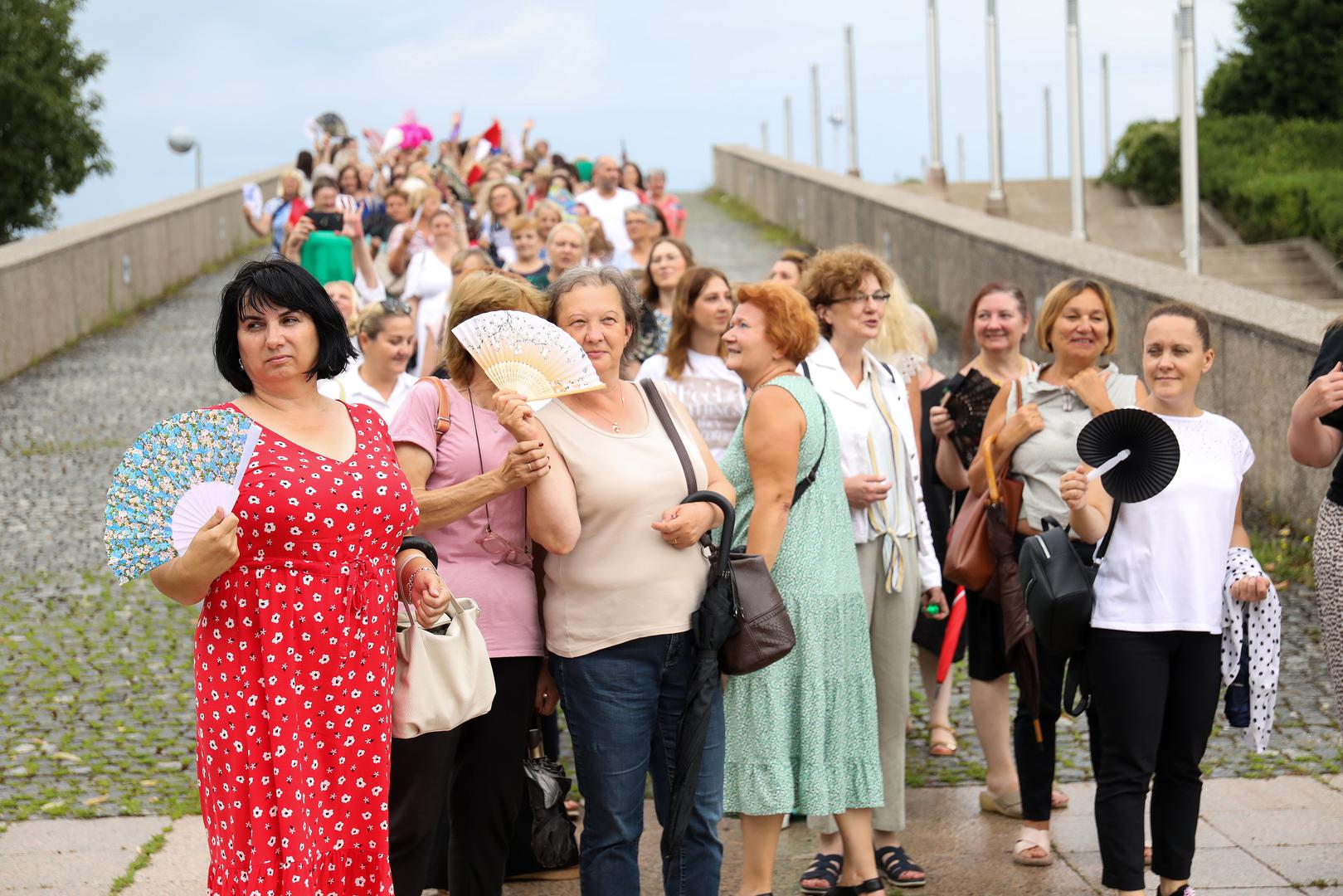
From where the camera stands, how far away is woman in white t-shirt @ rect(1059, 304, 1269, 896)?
5234mm

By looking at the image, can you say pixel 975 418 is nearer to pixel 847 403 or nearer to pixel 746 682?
pixel 847 403

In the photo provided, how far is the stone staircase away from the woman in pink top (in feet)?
43.6

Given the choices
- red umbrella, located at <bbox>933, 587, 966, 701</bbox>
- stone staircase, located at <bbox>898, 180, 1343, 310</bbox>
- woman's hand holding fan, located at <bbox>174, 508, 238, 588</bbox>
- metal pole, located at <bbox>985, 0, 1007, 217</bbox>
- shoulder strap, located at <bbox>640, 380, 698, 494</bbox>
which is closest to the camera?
woman's hand holding fan, located at <bbox>174, 508, 238, 588</bbox>

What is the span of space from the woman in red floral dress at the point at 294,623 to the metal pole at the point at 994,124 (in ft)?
84.4

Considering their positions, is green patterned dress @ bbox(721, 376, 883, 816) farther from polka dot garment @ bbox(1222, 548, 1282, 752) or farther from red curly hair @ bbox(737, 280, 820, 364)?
polka dot garment @ bbox(1222, 548, 1282, 752)

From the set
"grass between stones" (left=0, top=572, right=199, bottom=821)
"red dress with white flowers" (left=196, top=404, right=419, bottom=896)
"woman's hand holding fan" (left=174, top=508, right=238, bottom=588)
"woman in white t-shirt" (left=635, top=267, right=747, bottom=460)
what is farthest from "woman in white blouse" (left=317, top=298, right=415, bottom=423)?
"woman's hand holding fan" (left=174, top=508, right=238, bottom=588)

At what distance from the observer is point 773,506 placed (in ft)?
17.0

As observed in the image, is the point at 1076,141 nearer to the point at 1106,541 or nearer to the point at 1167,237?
the point at 1167,237

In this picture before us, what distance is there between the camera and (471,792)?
16.3 feet

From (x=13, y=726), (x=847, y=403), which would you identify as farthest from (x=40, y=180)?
(x=847, y=403)

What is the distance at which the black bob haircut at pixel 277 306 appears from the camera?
13.5ft

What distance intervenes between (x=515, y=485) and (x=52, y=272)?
51.9ft

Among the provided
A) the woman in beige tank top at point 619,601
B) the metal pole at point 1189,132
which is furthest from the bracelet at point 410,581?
the metal pole at point 1189,132

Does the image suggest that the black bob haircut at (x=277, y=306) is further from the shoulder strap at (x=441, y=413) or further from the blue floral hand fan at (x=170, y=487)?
the shoulder strap at (x=441, y=413)
